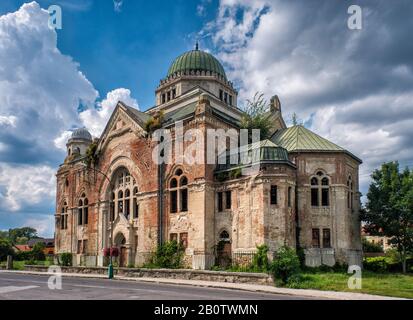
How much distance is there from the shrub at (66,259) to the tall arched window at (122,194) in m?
7.65

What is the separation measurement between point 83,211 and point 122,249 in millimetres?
8867

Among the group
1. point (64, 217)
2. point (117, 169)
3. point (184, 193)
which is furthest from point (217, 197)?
point (64, 217)

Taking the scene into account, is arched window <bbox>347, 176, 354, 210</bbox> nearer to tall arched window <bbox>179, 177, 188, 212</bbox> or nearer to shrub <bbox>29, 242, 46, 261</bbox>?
tall arched window <bbox>179, 177, 188, 212</bbox>

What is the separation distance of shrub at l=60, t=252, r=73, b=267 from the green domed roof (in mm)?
23000

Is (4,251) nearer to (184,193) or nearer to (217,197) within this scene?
(184,193)

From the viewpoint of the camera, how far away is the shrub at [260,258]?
94.4ft

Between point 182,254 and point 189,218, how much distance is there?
290 cm

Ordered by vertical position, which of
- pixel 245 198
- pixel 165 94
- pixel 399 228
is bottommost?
pixel 399 228

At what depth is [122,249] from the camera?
39750mm

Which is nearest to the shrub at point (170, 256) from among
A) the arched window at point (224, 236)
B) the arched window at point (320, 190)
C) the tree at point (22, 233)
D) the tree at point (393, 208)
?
the arched window at point (224, 236)

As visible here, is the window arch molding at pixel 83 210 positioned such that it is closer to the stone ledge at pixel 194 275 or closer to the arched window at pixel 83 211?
the arched window at pixel 83 211

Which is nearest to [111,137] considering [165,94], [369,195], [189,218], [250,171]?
[165,94]
